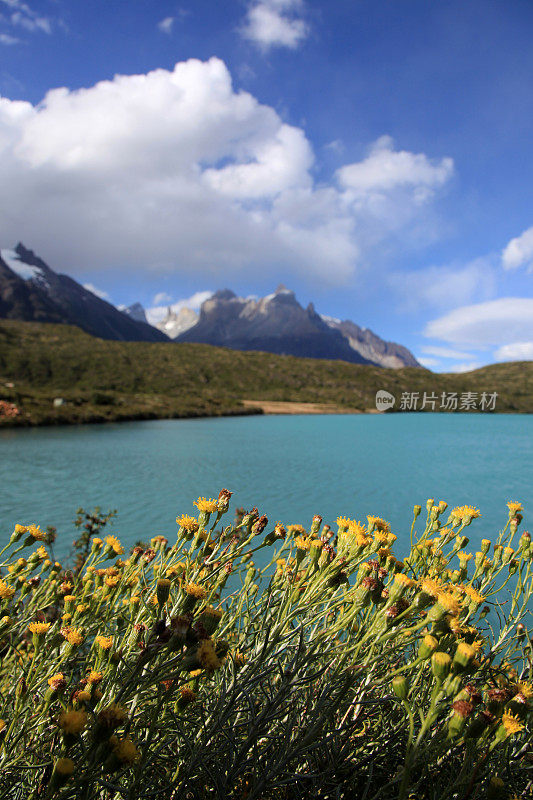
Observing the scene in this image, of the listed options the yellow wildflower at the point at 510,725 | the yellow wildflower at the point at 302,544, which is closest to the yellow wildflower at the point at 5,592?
the yellow wildflower at the point at 302,544

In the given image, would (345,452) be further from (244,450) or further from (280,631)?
(280,631)

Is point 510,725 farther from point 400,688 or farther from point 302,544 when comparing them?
point 302,544

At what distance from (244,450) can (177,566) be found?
26216 mm

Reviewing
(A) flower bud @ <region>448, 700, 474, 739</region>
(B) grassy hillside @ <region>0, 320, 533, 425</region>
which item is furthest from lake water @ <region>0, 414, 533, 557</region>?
(B) grassy hillside @ <region>0, 320, 533, 425</region>

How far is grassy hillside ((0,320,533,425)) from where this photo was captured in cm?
5206

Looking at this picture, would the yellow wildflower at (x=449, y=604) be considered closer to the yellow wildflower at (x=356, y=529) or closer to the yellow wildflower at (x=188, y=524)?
the yellow wildflower at (x=356, y=529)

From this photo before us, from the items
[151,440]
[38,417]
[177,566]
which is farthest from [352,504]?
[38,417]

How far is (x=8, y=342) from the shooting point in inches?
2783

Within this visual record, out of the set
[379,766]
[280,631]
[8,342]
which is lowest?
[379,766]

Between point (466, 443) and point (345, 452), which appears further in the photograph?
point (466, 443)
